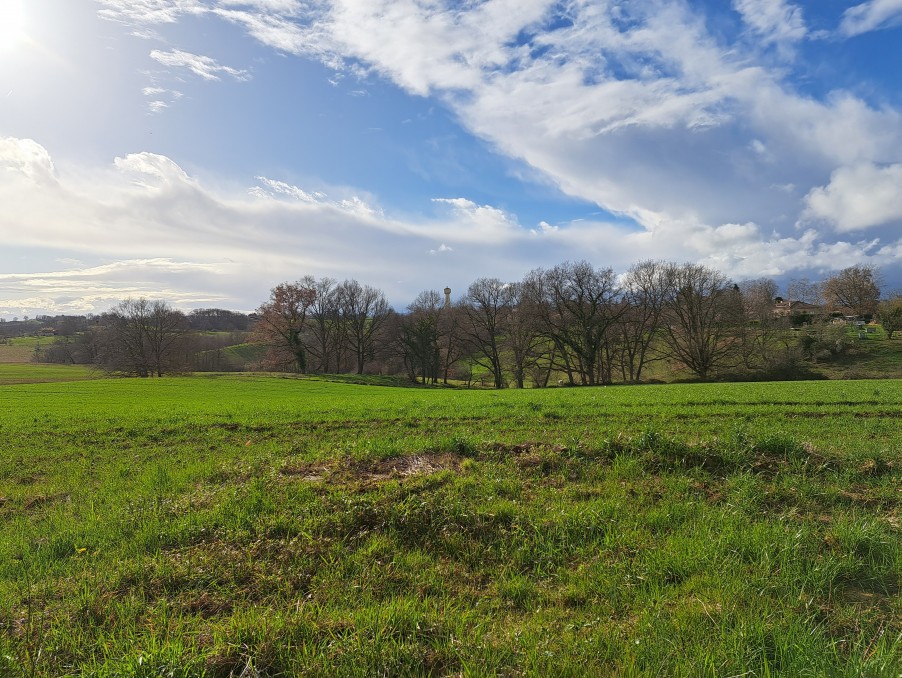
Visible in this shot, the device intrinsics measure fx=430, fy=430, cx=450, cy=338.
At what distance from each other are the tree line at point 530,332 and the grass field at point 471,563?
52955 millimetres

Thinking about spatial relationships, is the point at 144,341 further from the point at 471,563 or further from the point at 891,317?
the point at 891,317

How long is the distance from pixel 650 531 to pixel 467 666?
279 cm

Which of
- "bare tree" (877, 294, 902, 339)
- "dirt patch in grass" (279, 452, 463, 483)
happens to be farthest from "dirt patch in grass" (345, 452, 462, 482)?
"bare tree" (877, 294, 902, 339)

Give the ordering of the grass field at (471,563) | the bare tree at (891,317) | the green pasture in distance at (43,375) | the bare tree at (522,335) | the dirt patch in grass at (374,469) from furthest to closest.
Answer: the bare tree at (891,317), the bare tree at (522,335), the green pasture in distance at (43,375), the dirt patch in grass at (374,469), the grass field at (471,563)

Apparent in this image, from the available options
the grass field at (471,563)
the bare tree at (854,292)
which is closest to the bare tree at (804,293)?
the bare tree at (854,292)

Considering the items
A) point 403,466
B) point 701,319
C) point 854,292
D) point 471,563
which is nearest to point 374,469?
point 403,466

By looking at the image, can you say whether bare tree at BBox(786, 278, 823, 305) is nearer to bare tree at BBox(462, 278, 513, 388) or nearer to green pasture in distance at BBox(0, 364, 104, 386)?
bare tree at BBox(462, 278, 513, 388)

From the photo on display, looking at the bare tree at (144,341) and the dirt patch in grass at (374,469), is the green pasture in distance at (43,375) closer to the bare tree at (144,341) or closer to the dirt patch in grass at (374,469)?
the bare tree at (144,341)

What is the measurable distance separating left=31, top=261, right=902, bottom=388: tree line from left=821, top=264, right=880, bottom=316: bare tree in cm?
830

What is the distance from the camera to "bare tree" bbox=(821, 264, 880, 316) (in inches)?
3462

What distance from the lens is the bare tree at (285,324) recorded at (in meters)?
64.1

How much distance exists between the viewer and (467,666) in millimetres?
2791

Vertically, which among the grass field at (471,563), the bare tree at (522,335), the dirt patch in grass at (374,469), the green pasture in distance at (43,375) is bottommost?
the green pasture in distance at (43,375)

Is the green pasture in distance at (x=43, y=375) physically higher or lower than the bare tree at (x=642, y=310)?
lower
